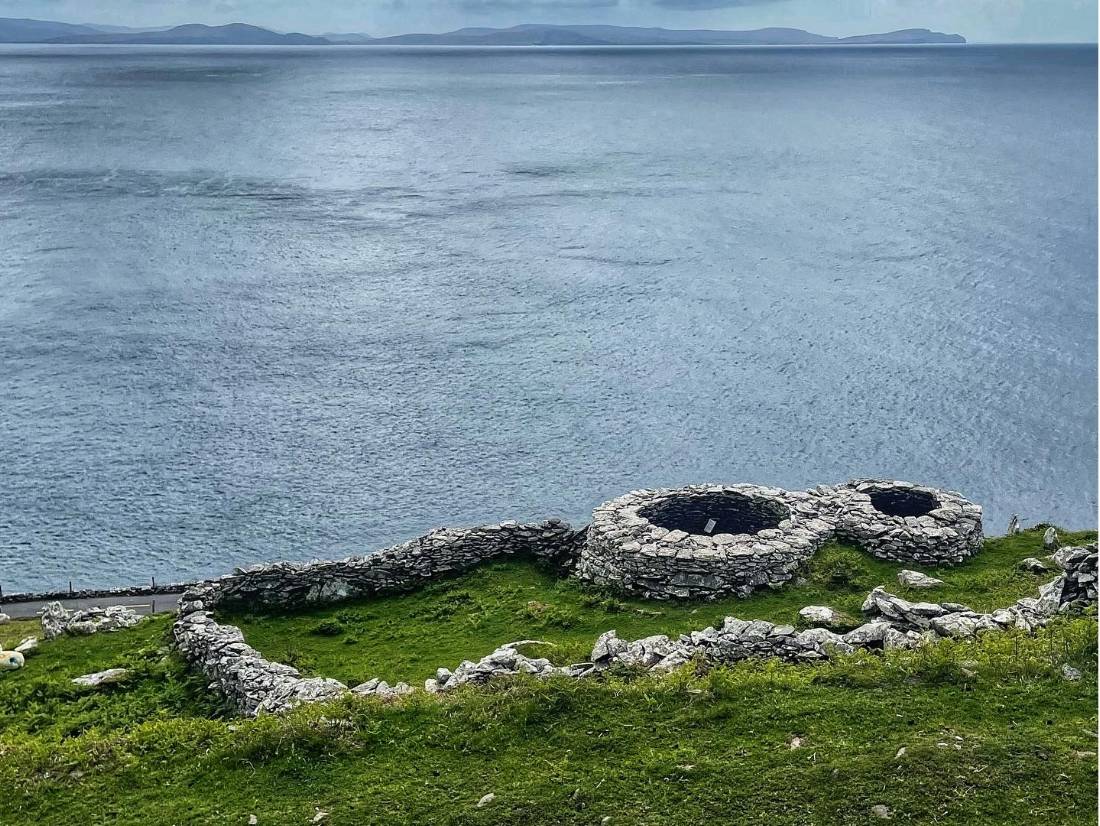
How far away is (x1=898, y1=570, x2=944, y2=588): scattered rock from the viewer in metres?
34.5

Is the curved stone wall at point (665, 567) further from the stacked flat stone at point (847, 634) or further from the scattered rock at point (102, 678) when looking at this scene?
the scattered rock at point (102, 678)

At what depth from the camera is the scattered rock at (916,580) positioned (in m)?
34.5

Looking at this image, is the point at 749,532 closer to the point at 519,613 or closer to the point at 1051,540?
the point at 1051,540

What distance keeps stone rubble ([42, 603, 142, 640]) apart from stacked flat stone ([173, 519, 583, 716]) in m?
2.17

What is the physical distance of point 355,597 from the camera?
3703cm

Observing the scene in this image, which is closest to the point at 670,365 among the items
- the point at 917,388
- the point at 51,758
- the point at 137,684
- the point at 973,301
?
the point at 917,388

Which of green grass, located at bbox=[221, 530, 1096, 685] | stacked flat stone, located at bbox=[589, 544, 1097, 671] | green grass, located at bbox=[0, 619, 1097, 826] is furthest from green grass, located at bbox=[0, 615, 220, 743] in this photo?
stacked flat stone, located at bbox=[589, 544, 1097, 671]

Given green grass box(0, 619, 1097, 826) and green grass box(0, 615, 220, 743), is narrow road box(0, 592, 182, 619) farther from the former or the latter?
green grass box(0, 619, 1097, 826)

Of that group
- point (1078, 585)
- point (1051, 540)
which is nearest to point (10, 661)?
point (1078, 585)

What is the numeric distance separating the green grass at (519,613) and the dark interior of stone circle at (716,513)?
11.6ft

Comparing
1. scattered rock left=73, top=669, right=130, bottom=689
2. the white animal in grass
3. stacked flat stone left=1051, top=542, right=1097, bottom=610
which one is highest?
stacked flat stone left=1051, top=542, right=1097, bottom=610

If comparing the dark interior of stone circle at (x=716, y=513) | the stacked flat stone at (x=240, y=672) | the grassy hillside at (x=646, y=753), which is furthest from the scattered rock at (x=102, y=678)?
the dark interior of stone circle at (x=716, y=513)

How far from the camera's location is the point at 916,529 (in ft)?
123

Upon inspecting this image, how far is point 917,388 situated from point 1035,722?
222 feet
